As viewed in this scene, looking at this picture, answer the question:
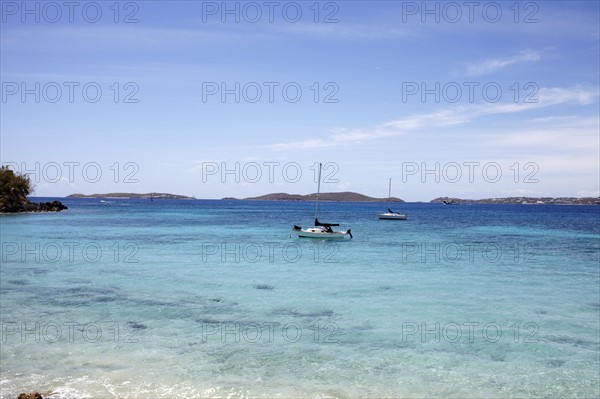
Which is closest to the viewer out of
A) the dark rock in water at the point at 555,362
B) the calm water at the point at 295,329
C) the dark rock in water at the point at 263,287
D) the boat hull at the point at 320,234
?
the calm water at the point at 295,329

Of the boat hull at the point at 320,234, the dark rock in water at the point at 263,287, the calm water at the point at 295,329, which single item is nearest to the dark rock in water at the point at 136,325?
the calm water at the point at 295,329

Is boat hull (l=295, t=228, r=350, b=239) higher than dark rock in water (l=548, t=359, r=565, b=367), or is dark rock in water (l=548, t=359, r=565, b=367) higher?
boat hull (l=295, t=228, r=350, b=239)

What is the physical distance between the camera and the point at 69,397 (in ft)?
35.0

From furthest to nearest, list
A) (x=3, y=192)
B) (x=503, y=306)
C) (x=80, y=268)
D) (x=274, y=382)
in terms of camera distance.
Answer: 1. (x=3, y=192)
2. (x=80, y=268)
3. (x=503, y=306)
4. (x=274, y=382)

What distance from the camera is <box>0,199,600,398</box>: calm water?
1202 centimetres

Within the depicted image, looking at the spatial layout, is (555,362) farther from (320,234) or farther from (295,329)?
(320,234)

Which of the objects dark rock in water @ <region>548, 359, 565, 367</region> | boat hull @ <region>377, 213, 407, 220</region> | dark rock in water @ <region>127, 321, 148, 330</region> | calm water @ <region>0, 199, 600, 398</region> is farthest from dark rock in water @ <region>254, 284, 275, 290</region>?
boat hull @ <region>377, 213, 407, 220</region>

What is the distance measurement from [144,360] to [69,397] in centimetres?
274

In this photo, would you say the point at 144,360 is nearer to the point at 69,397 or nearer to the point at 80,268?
the point at 69,397

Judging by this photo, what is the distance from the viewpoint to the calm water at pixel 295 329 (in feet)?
39.4

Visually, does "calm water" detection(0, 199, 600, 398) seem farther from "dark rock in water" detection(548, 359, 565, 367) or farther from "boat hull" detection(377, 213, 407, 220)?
"boat hull" detection(377, 213, 407, 220)

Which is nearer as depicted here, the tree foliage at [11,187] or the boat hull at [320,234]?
the boat hull at [320,234]

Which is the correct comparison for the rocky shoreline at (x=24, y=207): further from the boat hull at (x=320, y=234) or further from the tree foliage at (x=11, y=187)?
the boat hull at (x=320, y=234)

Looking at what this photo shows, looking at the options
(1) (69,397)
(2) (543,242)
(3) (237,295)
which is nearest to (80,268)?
(3) (237,295)
